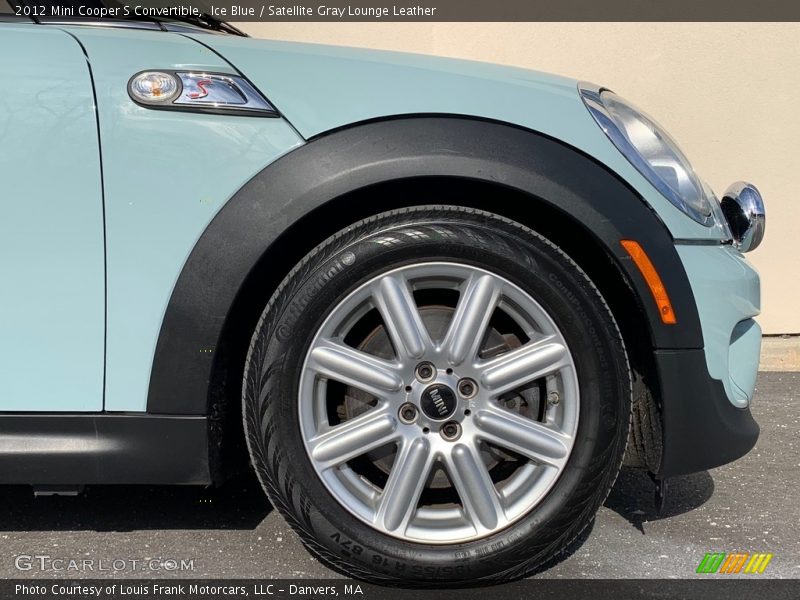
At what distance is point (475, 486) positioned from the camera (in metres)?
1.89

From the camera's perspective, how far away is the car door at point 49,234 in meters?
1.80

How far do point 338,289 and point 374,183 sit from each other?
25 cm

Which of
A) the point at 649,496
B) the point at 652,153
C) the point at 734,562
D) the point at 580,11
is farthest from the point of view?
the point at 580,11

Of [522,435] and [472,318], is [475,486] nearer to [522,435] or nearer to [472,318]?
[522,435]

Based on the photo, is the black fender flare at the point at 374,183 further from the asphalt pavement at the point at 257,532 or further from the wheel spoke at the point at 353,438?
the asphalt pavement at the point at 257,532

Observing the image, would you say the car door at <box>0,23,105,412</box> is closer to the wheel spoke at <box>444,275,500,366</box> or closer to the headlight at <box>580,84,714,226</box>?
the wheel spoke at <box>444,275,500,366</box>

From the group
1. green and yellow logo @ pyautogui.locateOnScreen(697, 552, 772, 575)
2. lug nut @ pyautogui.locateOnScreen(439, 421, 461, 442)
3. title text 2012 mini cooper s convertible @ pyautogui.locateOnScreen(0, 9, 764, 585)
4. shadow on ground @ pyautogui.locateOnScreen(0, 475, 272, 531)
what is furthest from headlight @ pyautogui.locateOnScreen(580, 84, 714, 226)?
shadow on ground @ pyautogui.locateOnScreen(0, 475, 272, 531)

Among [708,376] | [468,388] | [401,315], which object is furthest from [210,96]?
[708,376]

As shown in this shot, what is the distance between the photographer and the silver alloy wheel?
1.88 m

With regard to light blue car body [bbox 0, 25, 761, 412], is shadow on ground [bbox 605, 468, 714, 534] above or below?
below

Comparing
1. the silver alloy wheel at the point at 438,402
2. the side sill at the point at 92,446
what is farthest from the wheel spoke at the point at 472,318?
the side sill at the point at 92,446

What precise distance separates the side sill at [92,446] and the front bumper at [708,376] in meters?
1.07

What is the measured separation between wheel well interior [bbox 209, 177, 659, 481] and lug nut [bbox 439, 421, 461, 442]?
46cm

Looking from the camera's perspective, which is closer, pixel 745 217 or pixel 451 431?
pixel 451 431
